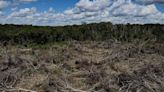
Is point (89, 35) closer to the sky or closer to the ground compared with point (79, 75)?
closer to the sky

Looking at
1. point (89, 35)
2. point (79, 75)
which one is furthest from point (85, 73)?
point (89, 35)

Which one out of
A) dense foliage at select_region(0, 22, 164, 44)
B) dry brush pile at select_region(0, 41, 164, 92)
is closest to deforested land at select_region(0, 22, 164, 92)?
dry brush pile at select_region(0, 41, 164, 92)

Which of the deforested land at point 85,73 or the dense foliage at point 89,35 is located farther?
the dense foliage at point 89,35

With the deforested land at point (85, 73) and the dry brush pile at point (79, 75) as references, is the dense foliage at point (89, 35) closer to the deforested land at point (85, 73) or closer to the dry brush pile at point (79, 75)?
the deforested land at point (85, 73)

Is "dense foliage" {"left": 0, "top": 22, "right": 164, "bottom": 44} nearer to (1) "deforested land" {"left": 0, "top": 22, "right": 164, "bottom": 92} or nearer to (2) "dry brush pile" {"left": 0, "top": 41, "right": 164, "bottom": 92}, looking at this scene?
(1) "deforested land" {"left": 0, "top": 22, "right": 164, "bottom": 92}

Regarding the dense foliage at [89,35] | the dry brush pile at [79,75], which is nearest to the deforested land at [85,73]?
the dry brush pile at [79,75]

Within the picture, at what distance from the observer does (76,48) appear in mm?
14992

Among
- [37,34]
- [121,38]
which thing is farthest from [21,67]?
[37,34]

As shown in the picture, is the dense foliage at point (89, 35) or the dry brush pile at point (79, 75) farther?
the dense foliage at point (89, 35)

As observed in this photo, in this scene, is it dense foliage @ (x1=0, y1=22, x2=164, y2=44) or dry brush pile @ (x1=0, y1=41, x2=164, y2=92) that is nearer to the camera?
dry brush pile @ (x1=0, y1=41, x2=164, y2=92)

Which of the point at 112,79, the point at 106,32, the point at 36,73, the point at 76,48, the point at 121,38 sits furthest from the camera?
the point at 106,32

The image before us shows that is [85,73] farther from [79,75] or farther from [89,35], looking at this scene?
[89,35]

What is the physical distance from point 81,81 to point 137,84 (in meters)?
1.69

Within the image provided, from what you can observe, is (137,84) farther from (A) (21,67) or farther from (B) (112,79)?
(A) (21,67)
